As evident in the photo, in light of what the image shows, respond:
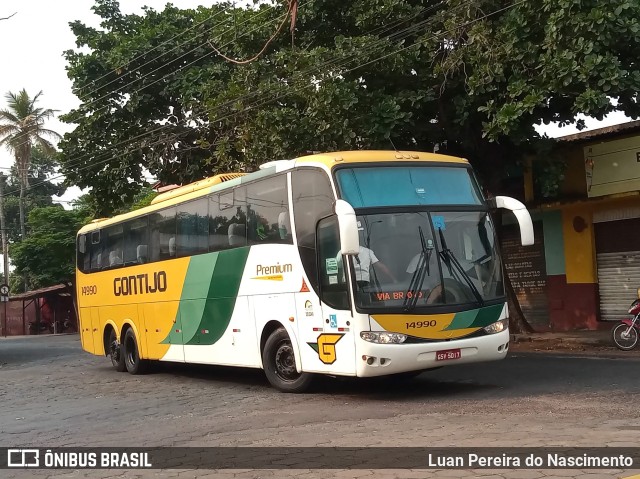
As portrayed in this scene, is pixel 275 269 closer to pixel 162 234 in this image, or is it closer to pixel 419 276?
pixel 419 276

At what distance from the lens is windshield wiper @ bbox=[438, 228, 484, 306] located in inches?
397

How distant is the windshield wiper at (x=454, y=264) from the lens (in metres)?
10.1

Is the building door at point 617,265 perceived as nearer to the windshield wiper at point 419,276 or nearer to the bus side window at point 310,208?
the windshield wiper at point 419,276

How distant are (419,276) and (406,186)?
1.26 meters

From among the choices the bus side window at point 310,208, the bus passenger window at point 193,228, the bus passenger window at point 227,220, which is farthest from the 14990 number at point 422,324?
the bus passenger window at point 193,228

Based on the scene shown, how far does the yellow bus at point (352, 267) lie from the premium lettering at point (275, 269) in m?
0.01

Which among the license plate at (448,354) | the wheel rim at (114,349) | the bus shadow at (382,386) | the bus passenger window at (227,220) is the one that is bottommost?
the bus shadow at (382,386)

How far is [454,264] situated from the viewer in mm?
10141

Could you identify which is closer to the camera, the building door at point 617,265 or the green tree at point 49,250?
the building door at point 617,265

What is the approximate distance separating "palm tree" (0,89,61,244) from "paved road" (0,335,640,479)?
3299 cm

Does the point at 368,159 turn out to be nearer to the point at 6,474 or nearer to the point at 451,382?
the point at 451,382

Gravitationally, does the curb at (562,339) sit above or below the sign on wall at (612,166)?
below

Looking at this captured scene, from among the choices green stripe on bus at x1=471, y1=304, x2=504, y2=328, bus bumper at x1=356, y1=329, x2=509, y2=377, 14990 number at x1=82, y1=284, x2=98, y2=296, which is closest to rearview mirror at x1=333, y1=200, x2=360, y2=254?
bus bumper at x1=356, y1=329, x2=509, y2=377

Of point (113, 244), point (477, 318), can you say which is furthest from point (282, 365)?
point (113, 244)
